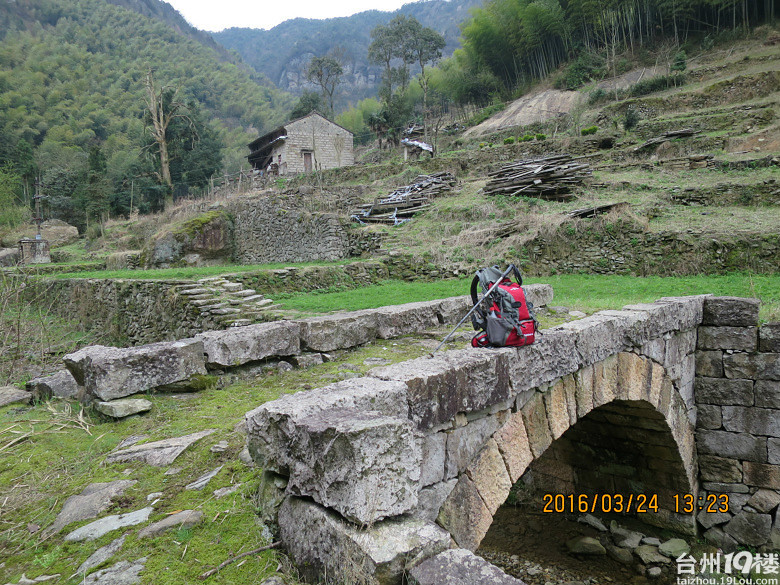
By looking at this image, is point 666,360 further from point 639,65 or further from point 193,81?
point 193,81

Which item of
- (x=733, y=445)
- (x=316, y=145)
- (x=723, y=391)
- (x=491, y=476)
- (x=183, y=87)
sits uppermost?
(x=183, y=87)

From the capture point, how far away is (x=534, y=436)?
12.0ft

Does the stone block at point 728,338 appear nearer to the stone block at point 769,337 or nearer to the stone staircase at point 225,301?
the stone block at point 769,337

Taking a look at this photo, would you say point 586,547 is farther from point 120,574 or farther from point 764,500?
point 120,574

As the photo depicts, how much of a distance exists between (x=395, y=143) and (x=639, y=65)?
64.0 feet

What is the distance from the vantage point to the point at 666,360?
590 cm

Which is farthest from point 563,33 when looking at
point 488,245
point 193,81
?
point 193,81

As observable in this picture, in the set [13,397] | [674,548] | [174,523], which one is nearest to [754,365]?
[674,548]

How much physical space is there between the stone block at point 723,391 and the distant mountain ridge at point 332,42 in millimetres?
105864

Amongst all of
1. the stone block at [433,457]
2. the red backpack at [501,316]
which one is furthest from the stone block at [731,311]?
the stone block at [433,457]

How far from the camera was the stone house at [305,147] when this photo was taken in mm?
34719

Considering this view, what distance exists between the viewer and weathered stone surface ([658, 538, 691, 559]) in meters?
6.38

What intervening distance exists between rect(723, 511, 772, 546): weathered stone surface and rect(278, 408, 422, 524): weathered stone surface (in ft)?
23.1

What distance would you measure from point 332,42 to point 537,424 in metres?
145
